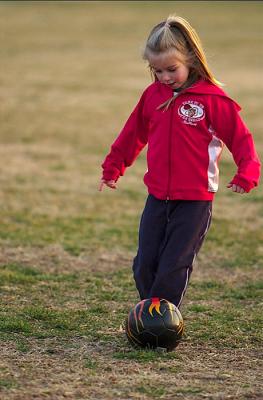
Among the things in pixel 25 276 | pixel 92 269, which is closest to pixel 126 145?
pixel 25 276

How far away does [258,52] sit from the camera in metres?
31.1

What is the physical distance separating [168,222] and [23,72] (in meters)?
20.4

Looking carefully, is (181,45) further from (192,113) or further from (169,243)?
(169,243)

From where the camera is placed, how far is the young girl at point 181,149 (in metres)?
5.51

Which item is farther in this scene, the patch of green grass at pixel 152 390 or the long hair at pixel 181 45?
Answer: the long hair at pixel 181 45

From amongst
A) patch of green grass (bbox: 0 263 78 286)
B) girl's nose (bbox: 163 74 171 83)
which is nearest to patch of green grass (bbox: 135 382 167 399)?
girl's nose (bbox: 163 74 171 83)

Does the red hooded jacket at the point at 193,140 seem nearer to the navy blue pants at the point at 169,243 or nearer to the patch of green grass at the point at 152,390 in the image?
the navy blue pants at the point at 169,243

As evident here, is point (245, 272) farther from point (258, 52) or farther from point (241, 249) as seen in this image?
point (258, 52)

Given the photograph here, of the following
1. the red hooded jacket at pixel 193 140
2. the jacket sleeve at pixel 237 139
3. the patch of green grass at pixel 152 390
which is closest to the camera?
the patch of green grass at pixel 152 390

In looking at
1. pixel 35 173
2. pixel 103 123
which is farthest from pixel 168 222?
pixel 103 123

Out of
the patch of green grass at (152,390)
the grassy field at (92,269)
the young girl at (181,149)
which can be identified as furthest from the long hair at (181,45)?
the patch of green grass at (152,390)

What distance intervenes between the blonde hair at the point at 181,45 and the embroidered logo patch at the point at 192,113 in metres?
0.16

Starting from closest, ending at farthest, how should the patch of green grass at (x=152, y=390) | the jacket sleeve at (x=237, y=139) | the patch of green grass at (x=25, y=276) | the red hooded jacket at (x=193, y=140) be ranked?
the patch of green grass at (x=152, y=390) → the jacket sleeve at (x=237, y=139) → the red hooded jacket at (x=193, y=140) → the patch of green grass at (x=25, y=276)

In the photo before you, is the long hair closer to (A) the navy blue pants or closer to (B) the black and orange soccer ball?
(A) the navy blue pants
